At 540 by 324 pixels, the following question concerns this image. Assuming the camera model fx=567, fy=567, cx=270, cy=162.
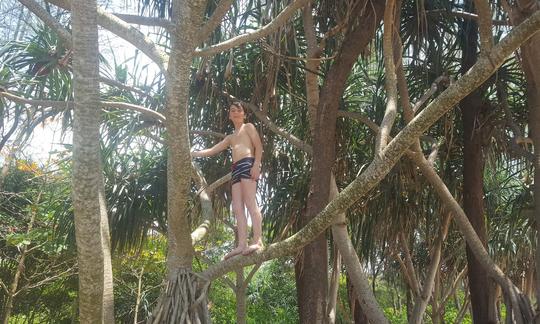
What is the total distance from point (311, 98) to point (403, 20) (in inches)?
43.8

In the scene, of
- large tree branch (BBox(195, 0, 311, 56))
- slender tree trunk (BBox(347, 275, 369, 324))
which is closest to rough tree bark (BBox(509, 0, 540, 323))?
large tree branch (BBox(195, 0, 311, 56))

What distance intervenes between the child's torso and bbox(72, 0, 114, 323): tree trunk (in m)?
1.00

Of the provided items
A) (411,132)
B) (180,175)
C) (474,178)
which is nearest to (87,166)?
(180,175)

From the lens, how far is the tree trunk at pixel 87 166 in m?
1.99

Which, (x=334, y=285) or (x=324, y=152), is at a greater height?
(x=324, y=152)

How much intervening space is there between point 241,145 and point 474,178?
2426mm

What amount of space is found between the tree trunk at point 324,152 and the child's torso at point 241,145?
55 centimetres

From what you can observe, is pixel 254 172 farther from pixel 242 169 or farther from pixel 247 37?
pixel 247 37

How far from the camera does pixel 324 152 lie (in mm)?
3510

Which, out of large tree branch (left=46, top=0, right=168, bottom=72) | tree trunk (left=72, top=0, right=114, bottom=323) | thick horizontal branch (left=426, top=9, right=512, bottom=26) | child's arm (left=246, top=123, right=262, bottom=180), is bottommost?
tree trunk (left=72, top=0, right=114, bottom=323)

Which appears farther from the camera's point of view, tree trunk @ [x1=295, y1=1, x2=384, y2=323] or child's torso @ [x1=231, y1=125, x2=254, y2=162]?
tree trunk @ [x1=295, y1=1, x2=384, y2=323]

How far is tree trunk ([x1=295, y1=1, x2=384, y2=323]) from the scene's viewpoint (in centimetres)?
330

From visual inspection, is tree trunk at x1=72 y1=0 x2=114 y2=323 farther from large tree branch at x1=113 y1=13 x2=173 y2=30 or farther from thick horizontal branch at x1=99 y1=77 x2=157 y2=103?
thick horizontal branch at x1=99 y1=77 x2=157 y2=103

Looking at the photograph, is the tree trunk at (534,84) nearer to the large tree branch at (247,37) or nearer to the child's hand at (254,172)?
the large tree branch at (247,37)
